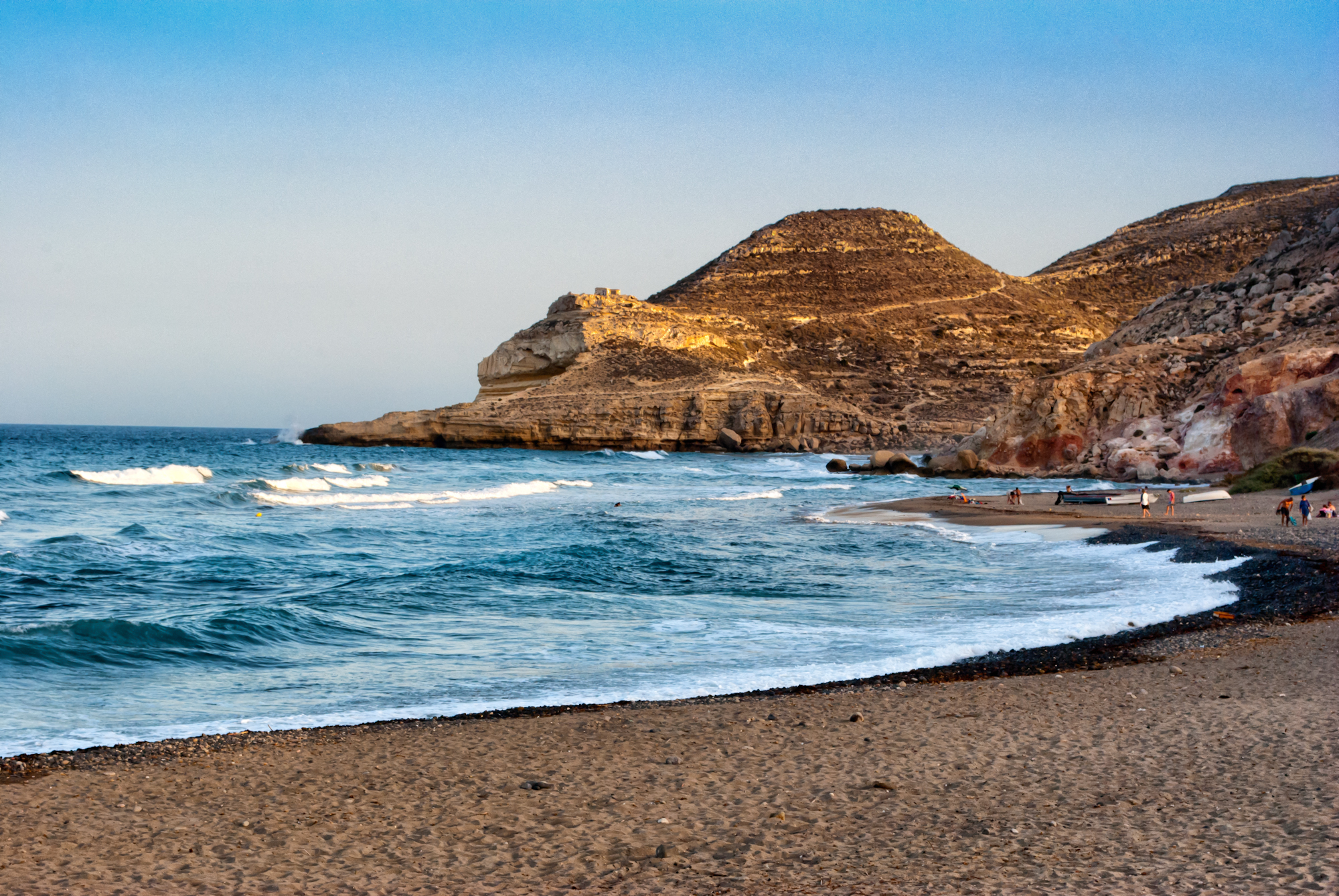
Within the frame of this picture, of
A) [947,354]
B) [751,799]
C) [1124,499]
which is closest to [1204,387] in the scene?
[1124,499]

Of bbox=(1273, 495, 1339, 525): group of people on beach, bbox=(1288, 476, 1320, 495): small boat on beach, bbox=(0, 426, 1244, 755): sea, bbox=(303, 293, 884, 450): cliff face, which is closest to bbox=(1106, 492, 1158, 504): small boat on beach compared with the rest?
bbox=(0, 426, 1244, 755): sea

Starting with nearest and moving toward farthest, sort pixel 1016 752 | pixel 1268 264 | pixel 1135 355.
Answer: pixel 1016 752
pixel 1135 355
pixel 1268 264

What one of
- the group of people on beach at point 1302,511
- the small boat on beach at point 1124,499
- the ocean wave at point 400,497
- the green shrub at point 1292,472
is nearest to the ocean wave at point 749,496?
the ocean wave at point 400,497

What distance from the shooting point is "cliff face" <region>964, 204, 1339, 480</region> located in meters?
33.2

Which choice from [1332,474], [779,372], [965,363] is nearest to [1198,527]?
[1332,474]

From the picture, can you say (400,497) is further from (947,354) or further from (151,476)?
(947,354)

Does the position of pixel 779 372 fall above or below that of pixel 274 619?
above

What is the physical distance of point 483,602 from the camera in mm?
14805

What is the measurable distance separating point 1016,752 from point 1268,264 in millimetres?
51286

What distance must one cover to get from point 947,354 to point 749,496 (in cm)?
5871

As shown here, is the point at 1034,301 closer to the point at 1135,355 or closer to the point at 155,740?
the point at 1135,355

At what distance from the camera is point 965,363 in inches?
3386

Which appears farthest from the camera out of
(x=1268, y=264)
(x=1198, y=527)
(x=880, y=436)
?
(x=880, y=436)

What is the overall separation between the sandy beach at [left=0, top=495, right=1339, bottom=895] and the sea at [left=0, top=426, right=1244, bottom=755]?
1.53 metres
